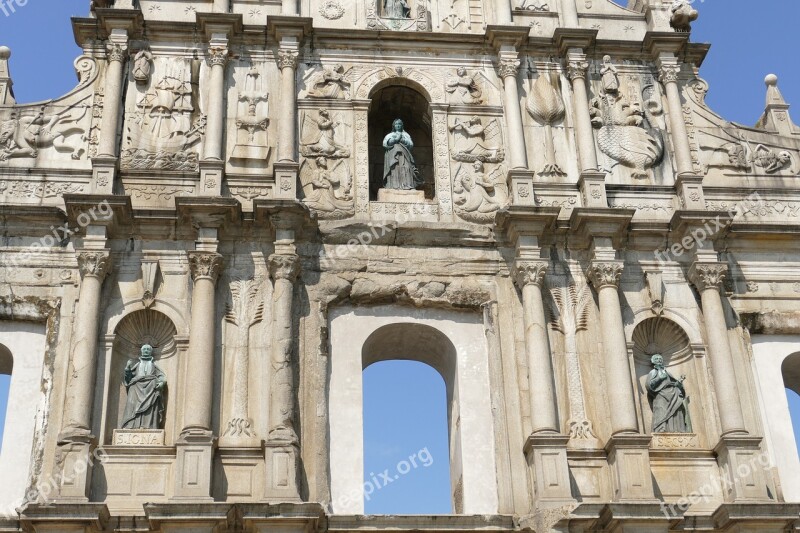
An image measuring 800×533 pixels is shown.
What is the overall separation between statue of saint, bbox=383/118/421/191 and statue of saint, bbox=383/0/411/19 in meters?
1.76

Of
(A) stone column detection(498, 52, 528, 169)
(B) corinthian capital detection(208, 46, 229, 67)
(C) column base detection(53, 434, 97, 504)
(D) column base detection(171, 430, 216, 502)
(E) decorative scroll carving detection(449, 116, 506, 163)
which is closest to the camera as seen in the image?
(C) column base detection(53, 434, 97, 504)

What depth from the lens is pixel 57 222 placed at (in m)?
15.2

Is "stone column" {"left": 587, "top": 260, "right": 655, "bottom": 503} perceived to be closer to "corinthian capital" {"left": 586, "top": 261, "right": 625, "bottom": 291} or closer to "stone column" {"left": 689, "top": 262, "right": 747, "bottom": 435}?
"corinthian capital" {"left": 586, "top": 261, "right": 625, "bottom": 291}

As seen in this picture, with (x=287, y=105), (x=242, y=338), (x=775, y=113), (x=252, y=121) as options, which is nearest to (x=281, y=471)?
(x=242, y=338)

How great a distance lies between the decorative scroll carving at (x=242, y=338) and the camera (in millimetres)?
14070

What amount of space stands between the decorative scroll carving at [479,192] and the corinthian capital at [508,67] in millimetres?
1470

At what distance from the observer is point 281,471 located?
13.5 meters

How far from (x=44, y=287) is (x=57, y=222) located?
890 millimetres

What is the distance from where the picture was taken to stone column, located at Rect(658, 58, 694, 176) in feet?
54.1

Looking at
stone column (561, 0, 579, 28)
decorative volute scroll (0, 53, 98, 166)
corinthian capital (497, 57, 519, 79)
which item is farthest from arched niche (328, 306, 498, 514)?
stone column (561, 0, 579, 28)

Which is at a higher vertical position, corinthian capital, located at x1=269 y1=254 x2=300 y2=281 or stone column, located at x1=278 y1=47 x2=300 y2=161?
stone column, located at x1=278 y1=47 x2=300 y2=161

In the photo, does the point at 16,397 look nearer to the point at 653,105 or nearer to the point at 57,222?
the point at 57,222

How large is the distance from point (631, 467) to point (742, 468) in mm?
1388

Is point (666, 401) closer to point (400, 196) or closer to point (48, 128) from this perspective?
point (400, 196)
